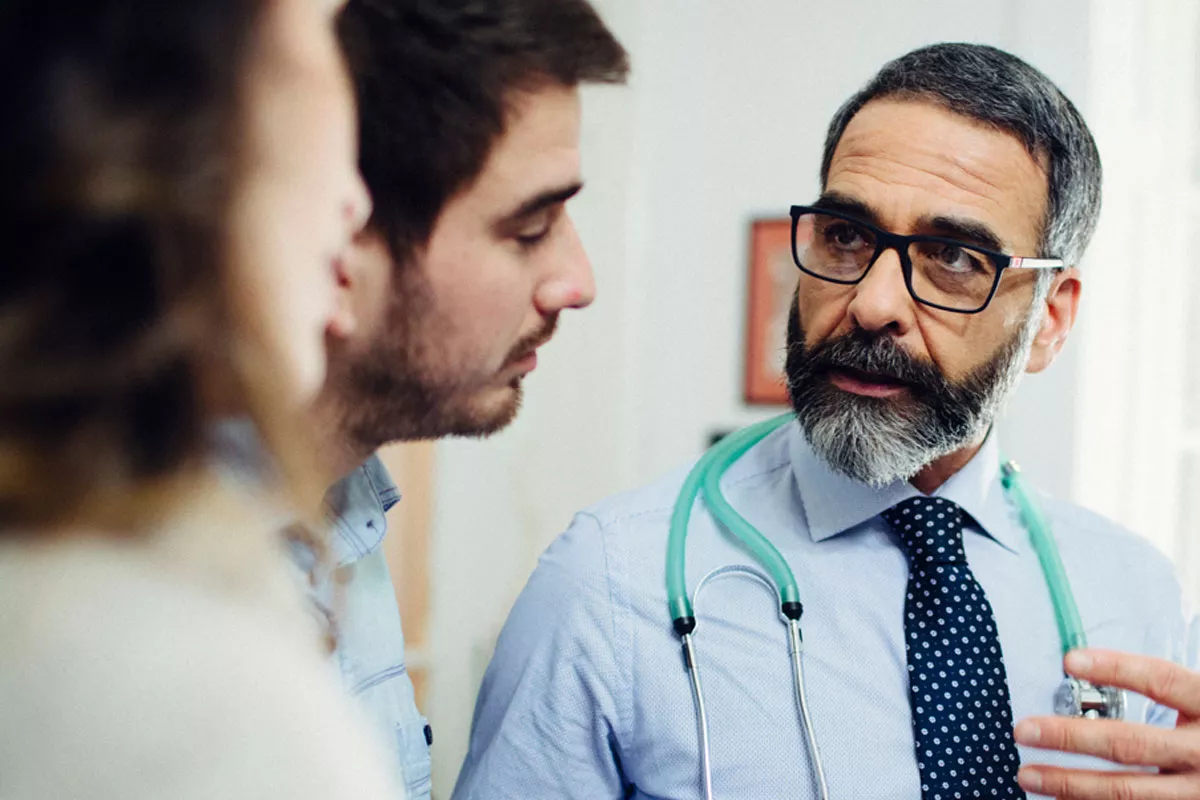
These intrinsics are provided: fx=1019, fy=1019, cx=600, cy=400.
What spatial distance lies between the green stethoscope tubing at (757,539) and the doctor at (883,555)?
0.05ft

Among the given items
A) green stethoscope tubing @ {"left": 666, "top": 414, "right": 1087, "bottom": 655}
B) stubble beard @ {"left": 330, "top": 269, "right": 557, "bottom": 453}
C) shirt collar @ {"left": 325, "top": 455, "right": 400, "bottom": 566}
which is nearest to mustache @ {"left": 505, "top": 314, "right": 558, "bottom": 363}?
stubble beard @ {"left": 330, "top": 269, "right": 557, "bottom": 453}

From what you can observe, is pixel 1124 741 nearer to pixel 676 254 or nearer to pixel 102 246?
pixel 102 246

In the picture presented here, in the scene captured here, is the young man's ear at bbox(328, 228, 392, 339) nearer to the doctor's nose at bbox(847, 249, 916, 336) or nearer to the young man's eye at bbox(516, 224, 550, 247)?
the young man's eye at bbox(516, 224, 550, 247)

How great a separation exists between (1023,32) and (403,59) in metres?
1.14

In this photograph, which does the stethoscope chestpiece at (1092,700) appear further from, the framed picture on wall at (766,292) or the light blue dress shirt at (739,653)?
the framed picture on wall at (766,292)

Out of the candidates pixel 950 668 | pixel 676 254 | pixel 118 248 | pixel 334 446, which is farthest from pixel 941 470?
pixel 118 248

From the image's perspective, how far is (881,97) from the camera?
866mm

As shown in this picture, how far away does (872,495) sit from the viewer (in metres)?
0.84

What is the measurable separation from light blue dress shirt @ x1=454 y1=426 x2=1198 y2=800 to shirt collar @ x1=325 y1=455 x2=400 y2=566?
0.27 m

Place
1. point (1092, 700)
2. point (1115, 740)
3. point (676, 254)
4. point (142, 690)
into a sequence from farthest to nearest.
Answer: point (676, 254), point (1092, 700), point (1115, 740), point (142, 690)

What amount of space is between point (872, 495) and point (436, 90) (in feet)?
1.79

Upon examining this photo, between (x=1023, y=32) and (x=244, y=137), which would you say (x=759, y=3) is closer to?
(x=1023, y=32)

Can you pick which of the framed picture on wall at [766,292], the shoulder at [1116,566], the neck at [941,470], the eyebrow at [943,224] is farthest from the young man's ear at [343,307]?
the framed picture on wall at [766,292]

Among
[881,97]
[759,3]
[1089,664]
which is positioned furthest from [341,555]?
[759,3]
